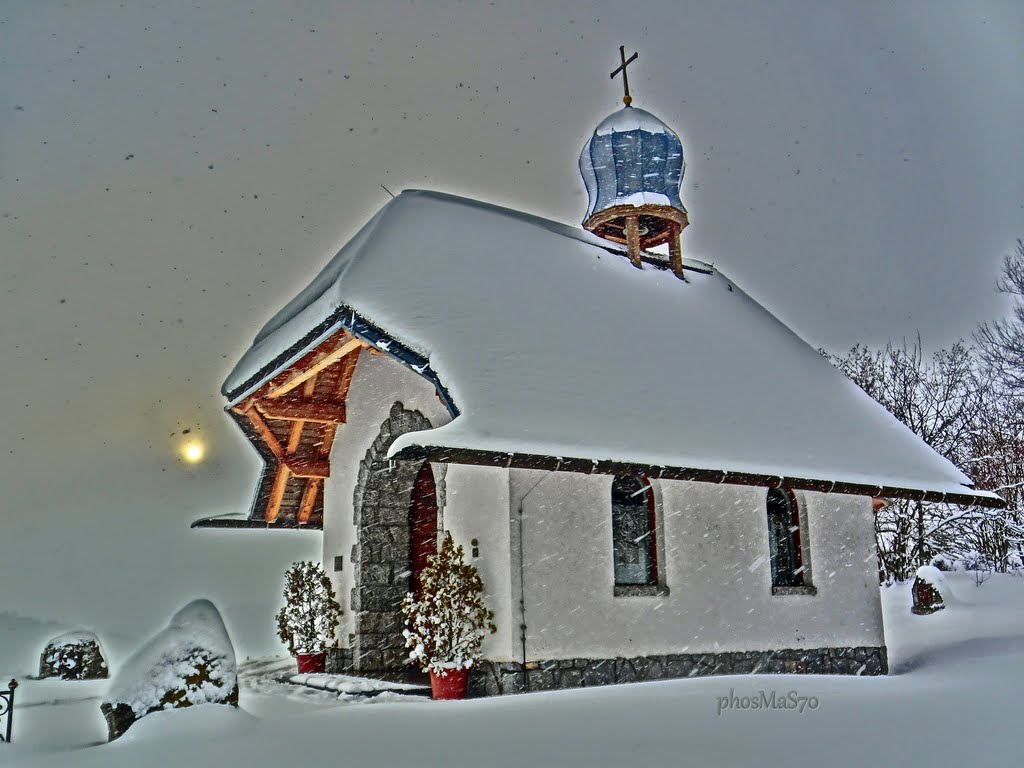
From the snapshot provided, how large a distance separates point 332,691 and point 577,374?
14.3 feet

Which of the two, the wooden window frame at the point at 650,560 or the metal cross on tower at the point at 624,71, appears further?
the metal cross on tower at the point at 624,71

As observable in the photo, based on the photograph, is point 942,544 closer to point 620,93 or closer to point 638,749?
point 620,93

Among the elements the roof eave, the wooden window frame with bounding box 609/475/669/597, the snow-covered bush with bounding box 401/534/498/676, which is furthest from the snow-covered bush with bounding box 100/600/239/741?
the wooden window frame with bounding box 609/475/669/597

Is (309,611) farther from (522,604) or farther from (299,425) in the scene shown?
(522,604)

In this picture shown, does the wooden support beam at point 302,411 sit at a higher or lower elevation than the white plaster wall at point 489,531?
higher

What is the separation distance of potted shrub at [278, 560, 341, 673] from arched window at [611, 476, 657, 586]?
419 cm

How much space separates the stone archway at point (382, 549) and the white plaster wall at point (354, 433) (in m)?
0.19

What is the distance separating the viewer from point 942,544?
27.2 meters

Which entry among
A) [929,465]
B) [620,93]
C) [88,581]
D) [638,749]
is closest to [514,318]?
[638,749]

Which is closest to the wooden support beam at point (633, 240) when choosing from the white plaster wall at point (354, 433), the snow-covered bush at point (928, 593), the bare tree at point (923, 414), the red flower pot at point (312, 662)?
the white plaster wall at point (354, 433)

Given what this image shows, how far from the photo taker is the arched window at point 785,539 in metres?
12.0

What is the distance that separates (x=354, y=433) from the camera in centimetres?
1275

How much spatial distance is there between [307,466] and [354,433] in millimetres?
1302

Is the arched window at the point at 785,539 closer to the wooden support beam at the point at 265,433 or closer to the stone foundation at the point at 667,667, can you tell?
the stone foundation at the point at 667,667
